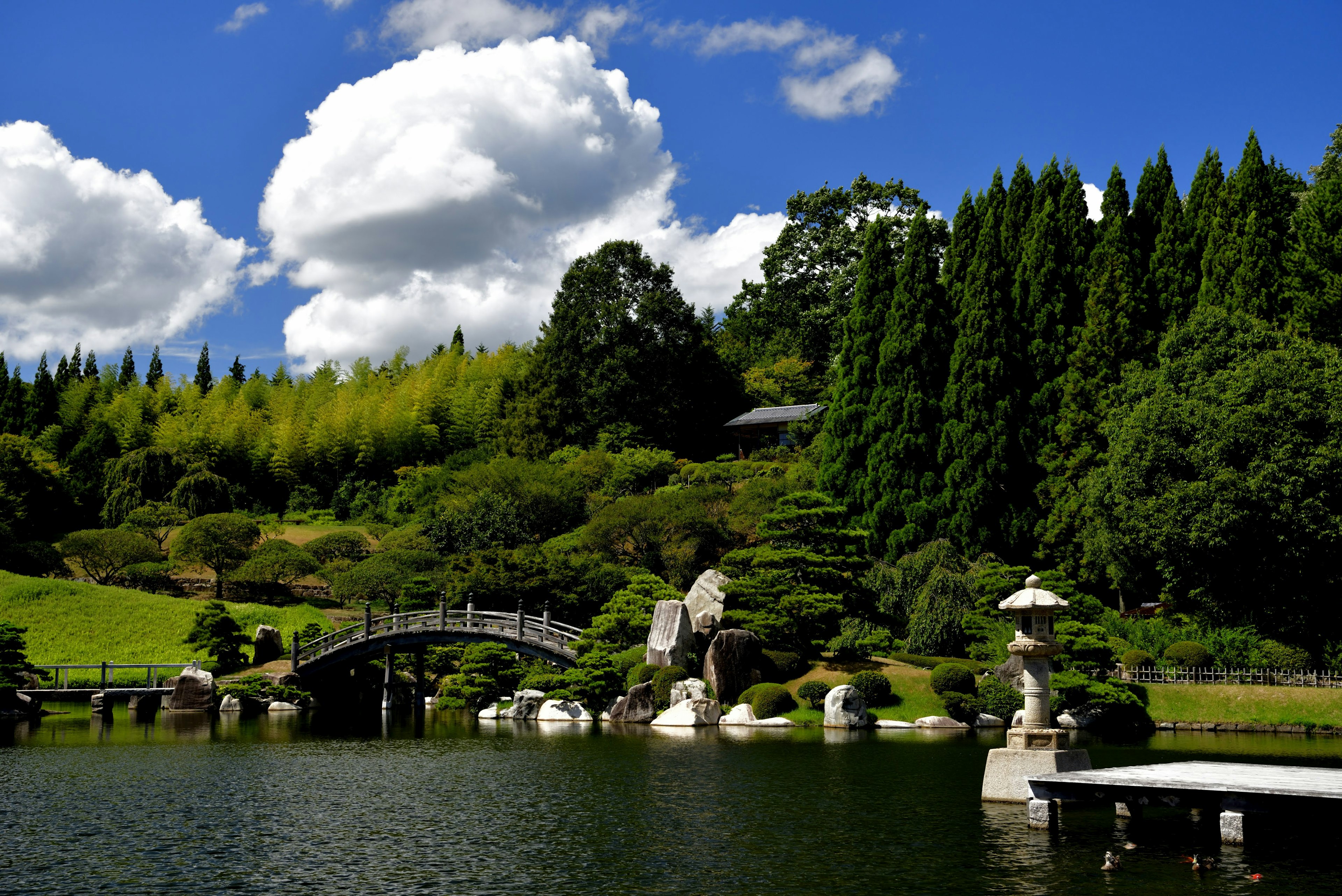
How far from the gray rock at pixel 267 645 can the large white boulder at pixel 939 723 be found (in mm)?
23592

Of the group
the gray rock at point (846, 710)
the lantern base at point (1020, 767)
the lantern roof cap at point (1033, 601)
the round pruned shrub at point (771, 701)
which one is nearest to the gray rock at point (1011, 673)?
the gray rock at point (846, 710)

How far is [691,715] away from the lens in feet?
87.2

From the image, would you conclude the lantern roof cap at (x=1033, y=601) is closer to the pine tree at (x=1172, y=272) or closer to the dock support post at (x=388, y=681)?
the dock support post at (x=388, y=681)

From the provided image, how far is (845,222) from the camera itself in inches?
2258

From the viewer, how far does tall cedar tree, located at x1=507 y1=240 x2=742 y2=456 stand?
179ft

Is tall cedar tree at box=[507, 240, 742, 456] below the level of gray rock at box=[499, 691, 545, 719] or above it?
above

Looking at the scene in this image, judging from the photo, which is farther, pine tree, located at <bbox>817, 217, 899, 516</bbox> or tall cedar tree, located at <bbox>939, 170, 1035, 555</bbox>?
pine tree, located at <bbox>817, 217, 899, 516</bbox>

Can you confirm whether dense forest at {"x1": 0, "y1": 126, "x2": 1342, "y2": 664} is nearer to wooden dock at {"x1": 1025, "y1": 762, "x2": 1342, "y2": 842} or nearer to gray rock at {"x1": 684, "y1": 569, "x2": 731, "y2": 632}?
gray rock at {"x1": 684, "y1": 569, "x2": 731, "y2": 632}

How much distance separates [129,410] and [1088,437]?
61992mm

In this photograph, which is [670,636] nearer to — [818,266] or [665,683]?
[665,683]

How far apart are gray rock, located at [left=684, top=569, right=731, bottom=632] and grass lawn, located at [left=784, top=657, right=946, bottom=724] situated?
304cm

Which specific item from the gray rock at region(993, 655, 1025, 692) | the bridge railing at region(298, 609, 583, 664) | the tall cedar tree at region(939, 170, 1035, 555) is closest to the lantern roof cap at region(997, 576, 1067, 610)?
the gray rock at region(993, 655, 1025, 692)

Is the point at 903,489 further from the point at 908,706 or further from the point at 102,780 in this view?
the point at 102,780

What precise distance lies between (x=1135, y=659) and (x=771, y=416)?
1172 inches
